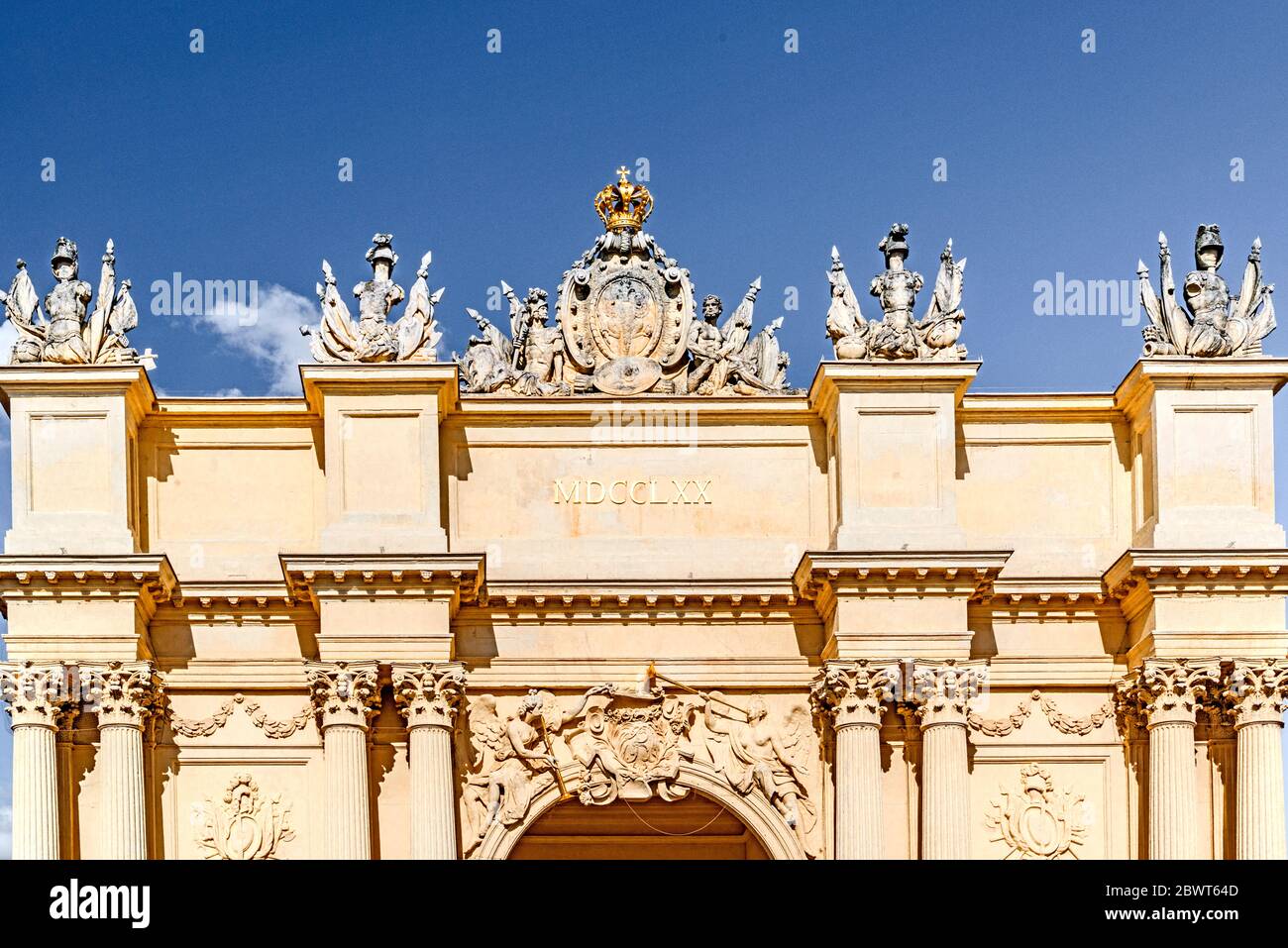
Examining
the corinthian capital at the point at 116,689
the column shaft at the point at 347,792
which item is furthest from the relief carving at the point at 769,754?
the corinthian capital at the point at 116,689

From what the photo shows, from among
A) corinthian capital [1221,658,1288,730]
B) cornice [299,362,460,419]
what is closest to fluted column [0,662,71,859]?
cornice [299,362,460,419]

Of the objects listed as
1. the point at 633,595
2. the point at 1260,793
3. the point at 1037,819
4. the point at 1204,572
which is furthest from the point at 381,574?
the point at 1260,793

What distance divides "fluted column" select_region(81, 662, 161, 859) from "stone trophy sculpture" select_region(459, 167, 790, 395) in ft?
19.1

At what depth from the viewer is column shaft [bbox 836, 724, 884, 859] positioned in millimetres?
32594

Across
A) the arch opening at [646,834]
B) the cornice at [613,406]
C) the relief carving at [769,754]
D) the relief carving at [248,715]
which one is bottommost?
the arch opening at [646,834]

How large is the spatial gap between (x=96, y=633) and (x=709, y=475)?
8.04m

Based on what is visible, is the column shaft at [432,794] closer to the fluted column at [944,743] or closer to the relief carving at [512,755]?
the relief carving at [512,755]

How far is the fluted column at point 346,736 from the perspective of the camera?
32.3 metres

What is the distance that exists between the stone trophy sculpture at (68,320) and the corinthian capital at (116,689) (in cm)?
390

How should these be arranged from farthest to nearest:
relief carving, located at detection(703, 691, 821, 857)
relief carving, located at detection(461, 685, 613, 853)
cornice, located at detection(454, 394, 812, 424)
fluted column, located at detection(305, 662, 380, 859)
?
cornice, located at detection(454, 394, 812, 424) → relief carving, located at detection(703, 691, 821, 857) → relief carving, located at detection(461, 685, 613, 853) → fluted column, located at detection(305, 662, 380, 859)

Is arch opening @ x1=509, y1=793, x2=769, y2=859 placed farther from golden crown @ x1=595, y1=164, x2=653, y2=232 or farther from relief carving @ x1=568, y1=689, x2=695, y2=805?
golden crown @ x1=595, y1=164, x2=653, y2=232

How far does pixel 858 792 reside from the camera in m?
32.7
